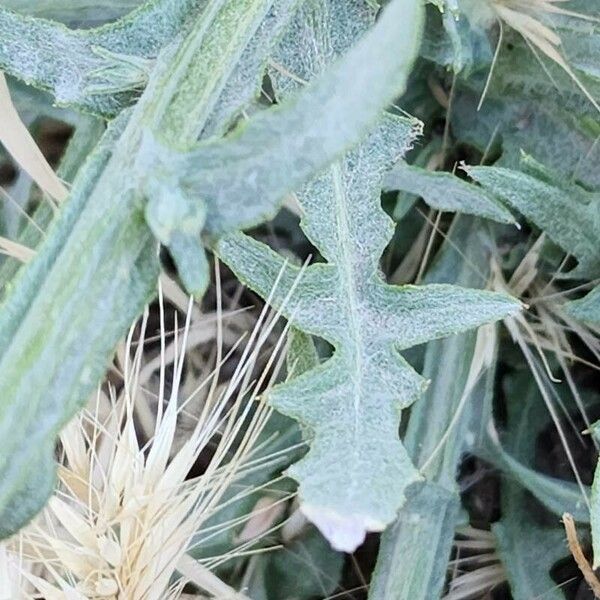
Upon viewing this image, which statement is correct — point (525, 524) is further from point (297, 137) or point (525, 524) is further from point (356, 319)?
point (297, 137)

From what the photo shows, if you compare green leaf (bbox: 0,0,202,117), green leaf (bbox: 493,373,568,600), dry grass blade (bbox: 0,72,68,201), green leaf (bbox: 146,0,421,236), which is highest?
green leaf (bbox: 146,0,421,236)

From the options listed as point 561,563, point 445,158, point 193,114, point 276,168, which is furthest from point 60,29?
point 561,563

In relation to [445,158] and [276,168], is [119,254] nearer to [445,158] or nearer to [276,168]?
[276,168]

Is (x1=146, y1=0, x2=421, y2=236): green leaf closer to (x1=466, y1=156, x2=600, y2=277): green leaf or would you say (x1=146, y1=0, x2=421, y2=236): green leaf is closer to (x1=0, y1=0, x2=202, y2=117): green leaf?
(x1=0, y1=0, x2=202, y2=117): green leaf

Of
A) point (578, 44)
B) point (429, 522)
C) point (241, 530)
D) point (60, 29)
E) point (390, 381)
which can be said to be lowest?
point (241, 530)

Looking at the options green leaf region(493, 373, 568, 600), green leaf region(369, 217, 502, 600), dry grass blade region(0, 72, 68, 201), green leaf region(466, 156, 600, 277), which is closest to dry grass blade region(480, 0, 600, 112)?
green leaf region(466, 156, 600, 277)

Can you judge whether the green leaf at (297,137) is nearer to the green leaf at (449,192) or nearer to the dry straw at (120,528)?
the dry straw at (120,528)

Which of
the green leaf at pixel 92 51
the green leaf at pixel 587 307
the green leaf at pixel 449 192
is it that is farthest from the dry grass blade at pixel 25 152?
the green leaf at pixel 587 307
